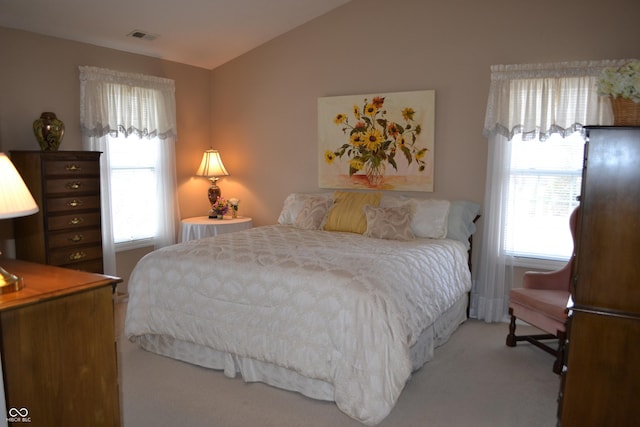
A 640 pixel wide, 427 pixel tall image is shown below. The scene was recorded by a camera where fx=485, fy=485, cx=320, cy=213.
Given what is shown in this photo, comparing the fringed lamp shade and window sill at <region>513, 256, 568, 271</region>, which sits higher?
the fringed lamp shade

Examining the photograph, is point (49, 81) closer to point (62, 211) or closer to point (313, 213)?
point (62, 211)

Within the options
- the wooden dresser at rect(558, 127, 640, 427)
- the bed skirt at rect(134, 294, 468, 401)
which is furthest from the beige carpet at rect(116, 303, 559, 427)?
the wooden dresser at rect(558, 127, 640, 427)

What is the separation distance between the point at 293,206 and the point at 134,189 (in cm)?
158

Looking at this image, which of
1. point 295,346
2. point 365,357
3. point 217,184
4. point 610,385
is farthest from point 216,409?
point 217,184

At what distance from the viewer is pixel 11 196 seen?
74.5 inches

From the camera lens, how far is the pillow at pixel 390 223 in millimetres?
3973

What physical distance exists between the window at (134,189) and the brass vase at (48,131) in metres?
0.66

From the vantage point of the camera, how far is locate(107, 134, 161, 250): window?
4.62 m

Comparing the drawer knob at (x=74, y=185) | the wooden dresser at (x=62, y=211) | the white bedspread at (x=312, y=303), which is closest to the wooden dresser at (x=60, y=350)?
the white bedspread at (x=312, y=303)

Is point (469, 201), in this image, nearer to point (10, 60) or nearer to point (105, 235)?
point (105, 235)

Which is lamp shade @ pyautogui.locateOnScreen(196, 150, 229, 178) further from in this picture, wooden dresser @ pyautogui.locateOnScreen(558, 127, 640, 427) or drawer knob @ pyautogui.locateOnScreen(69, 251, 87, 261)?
wooden dresser @ pyautogui.locateOnScreen(558, 127, 640, 427)

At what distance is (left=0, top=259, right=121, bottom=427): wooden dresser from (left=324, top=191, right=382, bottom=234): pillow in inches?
98.9

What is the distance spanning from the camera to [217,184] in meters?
5.77

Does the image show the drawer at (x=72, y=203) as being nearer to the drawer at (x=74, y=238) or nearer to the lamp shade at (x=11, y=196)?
the drawer at (x=74, y=238)
